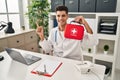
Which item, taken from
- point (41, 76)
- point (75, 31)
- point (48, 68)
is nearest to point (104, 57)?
point (75, 31)

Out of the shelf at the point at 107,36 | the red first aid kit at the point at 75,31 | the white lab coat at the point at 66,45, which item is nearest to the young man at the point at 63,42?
the white lab coat at the point at 66,45

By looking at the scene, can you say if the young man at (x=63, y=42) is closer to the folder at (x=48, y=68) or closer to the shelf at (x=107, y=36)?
the folder at (x=48, y=68)

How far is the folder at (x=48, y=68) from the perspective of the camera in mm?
1005

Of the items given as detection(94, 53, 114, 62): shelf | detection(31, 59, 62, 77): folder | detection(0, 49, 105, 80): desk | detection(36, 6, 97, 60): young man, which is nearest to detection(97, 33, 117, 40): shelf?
detection(94, 53, 114, 62): shelf

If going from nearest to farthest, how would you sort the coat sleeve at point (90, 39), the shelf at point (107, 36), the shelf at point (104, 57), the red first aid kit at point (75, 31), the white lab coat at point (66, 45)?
the red first aid kit at point (75, 31)
the coat sleeve at point (90, 39)
the white lab coat at point (66, 45)
the shelf at point (107, 36)
the shelf at point (104, 57)

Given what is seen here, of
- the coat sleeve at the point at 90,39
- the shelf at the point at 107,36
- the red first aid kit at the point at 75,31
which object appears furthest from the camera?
the shelf at the point at 107,36

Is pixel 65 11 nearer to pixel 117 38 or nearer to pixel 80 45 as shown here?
pixel 80 45

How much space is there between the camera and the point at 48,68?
1074 mm

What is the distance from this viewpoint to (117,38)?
1.86 meters

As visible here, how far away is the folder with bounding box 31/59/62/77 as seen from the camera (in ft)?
3.30

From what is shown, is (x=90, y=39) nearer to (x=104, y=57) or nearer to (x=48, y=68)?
(x=48, y=68)

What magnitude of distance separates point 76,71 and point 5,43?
53.6 inches

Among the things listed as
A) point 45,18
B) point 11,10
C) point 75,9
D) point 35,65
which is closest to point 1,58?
point 35,65

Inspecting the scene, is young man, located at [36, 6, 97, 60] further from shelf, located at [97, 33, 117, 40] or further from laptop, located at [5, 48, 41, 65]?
shelf, located at [97, 33, 117, 40]
